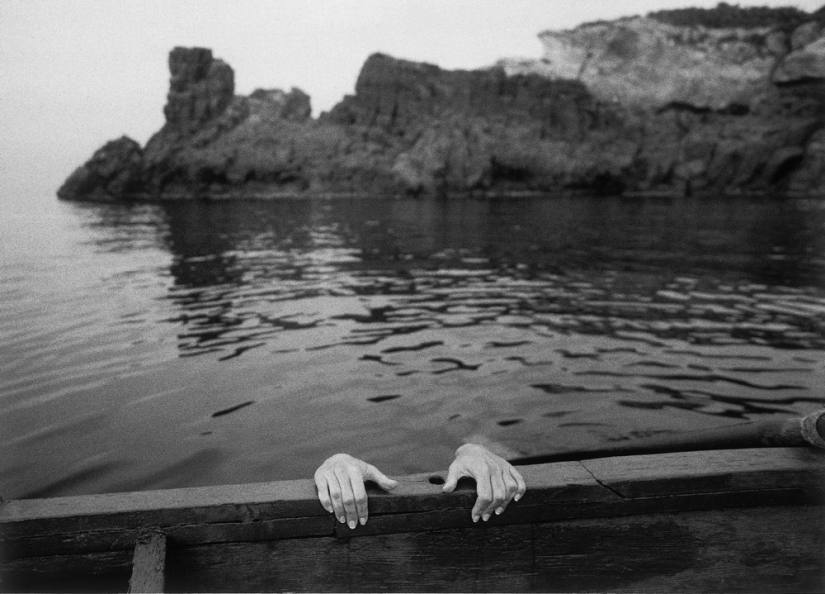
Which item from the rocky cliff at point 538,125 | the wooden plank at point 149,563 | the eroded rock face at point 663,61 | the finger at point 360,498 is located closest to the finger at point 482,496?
the finger at point 360,498

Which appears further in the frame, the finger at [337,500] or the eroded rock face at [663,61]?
the eroded rock face at [663,61]

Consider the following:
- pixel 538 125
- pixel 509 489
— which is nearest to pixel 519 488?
pixel 509 489

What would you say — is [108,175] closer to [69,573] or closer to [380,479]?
[69,573]

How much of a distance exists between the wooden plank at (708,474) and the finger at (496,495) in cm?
48

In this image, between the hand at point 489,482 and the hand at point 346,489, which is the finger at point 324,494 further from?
the hand at point 489,482

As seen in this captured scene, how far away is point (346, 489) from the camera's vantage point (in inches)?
89.3

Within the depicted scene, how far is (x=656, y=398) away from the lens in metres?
6.35

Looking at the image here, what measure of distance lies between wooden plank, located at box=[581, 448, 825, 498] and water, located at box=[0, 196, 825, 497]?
2.33 meters

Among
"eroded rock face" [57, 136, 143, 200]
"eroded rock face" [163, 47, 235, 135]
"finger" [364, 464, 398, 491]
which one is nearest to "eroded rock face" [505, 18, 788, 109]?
"eroded rock face" [163, 47, 235, 135]

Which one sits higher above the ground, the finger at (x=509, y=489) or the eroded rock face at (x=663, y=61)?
the eroded rock face at (x=663, y=61)

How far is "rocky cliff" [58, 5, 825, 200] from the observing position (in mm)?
72062

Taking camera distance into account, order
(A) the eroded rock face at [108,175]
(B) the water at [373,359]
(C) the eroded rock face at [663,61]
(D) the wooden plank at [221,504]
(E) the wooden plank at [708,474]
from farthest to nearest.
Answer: (A) the eroded rock face at [108,175] < (C) the eroded rock face at [663,61] < (B) the water at [373,359] < (E) the wooden plank at [708,474] < (D) the wooden plank at [221,504]

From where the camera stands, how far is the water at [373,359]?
5.34 meters

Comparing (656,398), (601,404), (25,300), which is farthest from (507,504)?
(25,300)
